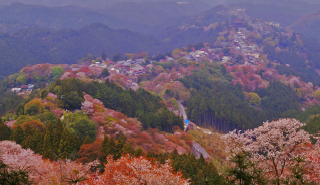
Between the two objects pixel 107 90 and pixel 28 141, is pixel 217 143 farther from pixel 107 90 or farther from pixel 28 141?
pixel 28 141

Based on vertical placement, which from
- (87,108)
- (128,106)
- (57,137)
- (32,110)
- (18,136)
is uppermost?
(57,137)

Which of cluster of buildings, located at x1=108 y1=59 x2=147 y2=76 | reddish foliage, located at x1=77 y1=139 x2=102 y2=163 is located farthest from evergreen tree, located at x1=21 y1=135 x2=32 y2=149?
cluster of buildings, located at x1=108 y1=59 x2=147 y2=76

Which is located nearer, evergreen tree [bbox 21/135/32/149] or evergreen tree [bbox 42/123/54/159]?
evergreen tree [bbox 42/123/54/159]

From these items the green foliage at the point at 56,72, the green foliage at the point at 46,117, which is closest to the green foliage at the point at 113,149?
the green foliage at the point at 46,117

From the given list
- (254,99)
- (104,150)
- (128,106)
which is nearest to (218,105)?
(254,99)

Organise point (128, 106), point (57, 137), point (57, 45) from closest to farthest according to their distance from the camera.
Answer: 1. point (57, 137)
2. point (128, 106)
3. point (57, 45)

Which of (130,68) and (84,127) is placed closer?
(84,127)

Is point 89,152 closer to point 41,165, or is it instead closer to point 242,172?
point 41,165

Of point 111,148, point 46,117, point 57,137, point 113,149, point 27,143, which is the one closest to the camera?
point 111,148

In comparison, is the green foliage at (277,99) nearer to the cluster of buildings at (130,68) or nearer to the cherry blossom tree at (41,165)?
the cluster of buildings at (130,68)

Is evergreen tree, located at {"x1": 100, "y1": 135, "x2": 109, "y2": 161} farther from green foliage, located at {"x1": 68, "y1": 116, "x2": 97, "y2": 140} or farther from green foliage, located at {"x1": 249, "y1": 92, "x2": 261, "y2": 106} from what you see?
green foliage, located at {"x1": 249, "y1": 92, "x2": 261, "y2": 106}
